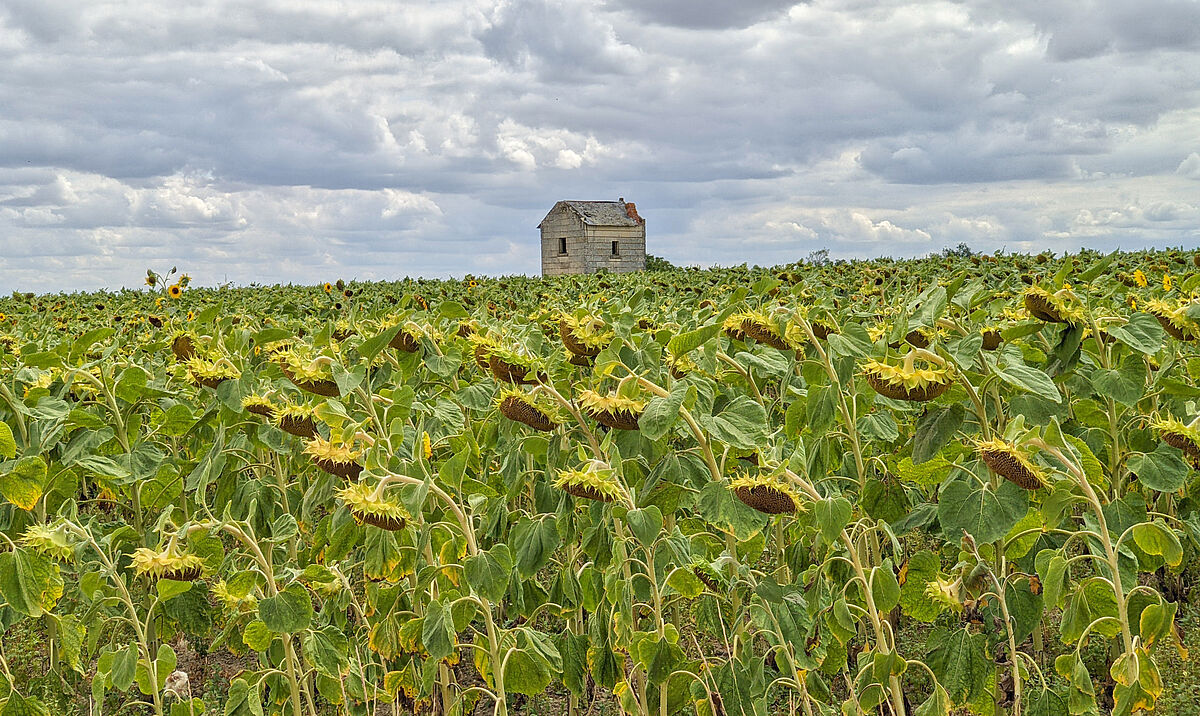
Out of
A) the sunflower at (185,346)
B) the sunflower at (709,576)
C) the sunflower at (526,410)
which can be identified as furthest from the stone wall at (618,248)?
the sunflower at (526,410)

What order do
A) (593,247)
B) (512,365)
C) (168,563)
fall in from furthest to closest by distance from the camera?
(593,247)
(512,365)
(168,563)

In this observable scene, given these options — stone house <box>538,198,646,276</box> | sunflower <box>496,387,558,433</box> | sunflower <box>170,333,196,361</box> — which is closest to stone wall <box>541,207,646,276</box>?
stone house <box>538,198,646,276</box>

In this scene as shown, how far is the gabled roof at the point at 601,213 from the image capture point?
41.1 meters

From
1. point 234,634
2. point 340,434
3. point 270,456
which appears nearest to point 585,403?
point 340,434

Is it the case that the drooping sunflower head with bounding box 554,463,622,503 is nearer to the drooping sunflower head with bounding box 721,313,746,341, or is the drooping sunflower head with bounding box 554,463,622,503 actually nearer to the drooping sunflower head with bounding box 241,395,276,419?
the drooping sunflower head with bounding box 721,313,746,341

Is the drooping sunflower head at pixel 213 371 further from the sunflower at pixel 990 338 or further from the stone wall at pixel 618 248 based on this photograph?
the stone wall at pixel 618 248

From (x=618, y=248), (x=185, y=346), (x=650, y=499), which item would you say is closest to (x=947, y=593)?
(x=650, y=499)

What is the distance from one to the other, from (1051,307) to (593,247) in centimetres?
3818

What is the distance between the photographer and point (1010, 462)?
213 centimetres

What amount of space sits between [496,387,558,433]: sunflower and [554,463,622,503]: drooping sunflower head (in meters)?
0.22

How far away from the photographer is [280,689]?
3.21 metres

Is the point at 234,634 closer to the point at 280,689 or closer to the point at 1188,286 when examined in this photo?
the point at 280,689

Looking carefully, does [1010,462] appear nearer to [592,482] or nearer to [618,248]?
[592,482]

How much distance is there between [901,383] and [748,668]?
963 mm
